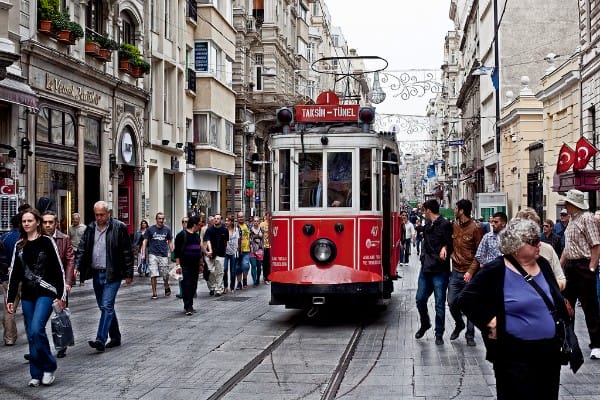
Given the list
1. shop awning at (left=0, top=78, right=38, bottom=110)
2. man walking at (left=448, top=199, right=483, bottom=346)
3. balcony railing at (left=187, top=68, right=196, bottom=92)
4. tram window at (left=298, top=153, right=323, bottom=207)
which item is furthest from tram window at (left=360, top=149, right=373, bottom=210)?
balcony railing at (left=187, top=68, right=196, bottom=92)

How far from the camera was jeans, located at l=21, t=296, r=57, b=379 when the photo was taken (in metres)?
8.40

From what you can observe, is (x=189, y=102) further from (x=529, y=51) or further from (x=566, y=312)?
(x=566, y=312)

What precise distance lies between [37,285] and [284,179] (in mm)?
5497

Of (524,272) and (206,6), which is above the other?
(206,6)

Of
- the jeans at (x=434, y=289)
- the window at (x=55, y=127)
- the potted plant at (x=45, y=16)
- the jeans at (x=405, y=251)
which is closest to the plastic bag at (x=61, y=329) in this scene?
the jeans at (x=434, y=289)

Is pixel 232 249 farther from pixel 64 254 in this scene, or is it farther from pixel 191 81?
pixel 191 81

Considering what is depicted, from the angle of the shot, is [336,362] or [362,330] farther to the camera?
[362,330]

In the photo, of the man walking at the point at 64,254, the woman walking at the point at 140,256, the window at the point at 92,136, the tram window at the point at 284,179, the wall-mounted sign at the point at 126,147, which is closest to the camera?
the man walking at the point at 64,254

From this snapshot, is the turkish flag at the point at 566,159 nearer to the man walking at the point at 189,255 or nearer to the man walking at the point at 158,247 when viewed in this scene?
the man walking at the point at 158,247

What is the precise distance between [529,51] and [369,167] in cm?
3846

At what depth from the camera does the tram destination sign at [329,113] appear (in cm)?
1370

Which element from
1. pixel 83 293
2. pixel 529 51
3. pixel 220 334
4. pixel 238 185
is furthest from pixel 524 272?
pixel 529 51

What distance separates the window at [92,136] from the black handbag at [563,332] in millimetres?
20885

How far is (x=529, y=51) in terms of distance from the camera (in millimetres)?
49062
